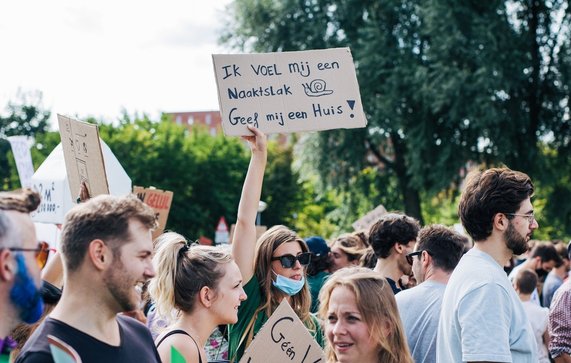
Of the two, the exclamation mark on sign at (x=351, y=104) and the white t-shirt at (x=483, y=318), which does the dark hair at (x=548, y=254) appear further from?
the white t-shirt at (x=483, y=318)

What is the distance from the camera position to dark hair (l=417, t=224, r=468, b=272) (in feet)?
16.5

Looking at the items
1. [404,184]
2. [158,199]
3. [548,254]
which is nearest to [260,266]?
[158,199]

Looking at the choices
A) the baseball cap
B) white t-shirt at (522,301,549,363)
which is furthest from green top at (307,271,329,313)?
white t-shirt at (522,301,549,363)

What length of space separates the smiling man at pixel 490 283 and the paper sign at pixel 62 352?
66.9 inches

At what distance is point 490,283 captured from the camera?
370 cm

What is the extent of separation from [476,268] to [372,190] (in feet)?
81.5

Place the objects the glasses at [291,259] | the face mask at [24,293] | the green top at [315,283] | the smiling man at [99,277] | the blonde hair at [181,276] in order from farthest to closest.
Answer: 1. the green top at [315,283]
2. the glasses at [291,259]
3. the blonde hair at [181,276]
4. the smiling man at [99,277]
5. the face mask at [24,293]

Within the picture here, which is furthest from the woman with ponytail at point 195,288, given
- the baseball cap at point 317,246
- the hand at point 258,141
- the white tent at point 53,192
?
the baseball cap at point 317,246

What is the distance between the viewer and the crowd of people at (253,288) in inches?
110

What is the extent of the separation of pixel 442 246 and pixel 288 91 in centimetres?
127

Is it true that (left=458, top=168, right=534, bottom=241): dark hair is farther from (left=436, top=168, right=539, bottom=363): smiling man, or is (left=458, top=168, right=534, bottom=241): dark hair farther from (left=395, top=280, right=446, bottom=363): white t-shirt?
(left=395, top=280, right=446, bottom=363): white t-shirt

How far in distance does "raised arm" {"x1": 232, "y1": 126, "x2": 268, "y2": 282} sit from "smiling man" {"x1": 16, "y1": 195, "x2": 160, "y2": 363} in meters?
1.54

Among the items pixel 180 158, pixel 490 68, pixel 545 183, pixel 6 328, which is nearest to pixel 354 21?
pixel 490 68

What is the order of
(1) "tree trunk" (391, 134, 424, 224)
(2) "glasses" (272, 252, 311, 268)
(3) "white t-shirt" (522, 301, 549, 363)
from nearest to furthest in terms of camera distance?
(2) "glasses" (272, 252, 311, 268) < (3) "white t-shirt" (522, 301, 549, 363) < (1) "tree trunk" (391, 134, 424, 224)
